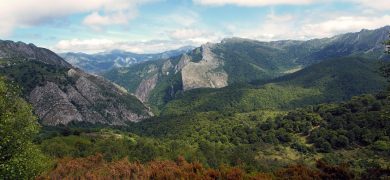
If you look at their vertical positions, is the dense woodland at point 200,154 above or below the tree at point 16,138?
below

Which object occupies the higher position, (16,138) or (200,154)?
(16,138)

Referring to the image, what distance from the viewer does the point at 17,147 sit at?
52.3m

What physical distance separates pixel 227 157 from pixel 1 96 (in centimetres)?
9904

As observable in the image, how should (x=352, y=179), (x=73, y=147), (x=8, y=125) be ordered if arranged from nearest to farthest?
(x=8, y=125), (x=352, y=179), (x=73, y=147)

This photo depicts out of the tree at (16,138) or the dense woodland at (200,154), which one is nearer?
the tree at (16,138)

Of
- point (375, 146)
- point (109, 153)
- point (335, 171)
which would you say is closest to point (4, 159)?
point (335, 171)

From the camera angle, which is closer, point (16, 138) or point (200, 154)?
point (16, 138)

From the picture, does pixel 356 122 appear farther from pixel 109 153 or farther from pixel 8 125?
pixel 8 125

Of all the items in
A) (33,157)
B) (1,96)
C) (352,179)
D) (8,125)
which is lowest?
(352,179)

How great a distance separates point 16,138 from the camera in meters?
52.4

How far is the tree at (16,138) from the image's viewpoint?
160ft

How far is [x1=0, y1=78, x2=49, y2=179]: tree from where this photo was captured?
160 ft

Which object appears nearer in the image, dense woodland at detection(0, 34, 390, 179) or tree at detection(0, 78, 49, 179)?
tree at detection(0, 78, 49, 179)

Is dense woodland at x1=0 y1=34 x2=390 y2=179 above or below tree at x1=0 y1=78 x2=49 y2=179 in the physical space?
below
